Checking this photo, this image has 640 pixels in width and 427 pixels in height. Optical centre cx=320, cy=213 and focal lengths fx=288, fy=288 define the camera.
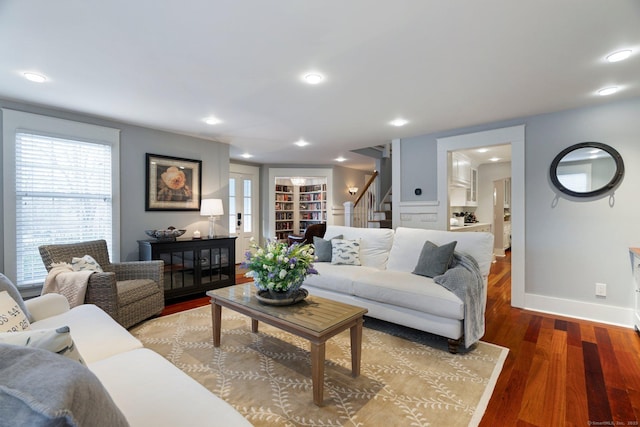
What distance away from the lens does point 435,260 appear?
2.85m

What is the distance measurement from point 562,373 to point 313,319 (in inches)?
75.0

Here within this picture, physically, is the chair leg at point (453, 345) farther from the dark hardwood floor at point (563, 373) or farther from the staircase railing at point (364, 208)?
the staircase railing at point (364, 208)

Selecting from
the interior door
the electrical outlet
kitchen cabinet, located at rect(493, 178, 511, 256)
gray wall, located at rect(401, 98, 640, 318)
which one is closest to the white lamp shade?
the interior door

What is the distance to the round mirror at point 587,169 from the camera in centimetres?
305

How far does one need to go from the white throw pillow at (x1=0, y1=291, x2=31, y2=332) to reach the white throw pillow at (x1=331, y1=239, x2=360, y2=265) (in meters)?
2.70

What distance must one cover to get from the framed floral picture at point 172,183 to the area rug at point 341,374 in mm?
1778

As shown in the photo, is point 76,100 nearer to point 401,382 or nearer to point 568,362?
point 401,382

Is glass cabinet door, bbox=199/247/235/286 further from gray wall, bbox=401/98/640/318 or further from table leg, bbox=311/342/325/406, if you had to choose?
gray wall, bbox=401/98/640/318

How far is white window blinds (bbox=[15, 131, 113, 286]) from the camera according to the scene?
3018mm

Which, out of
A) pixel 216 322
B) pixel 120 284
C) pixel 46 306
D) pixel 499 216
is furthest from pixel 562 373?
pixel 499 216

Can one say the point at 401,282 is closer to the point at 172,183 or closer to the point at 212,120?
the point at 212,120

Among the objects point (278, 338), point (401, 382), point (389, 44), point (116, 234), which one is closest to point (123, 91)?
point (116, 234)

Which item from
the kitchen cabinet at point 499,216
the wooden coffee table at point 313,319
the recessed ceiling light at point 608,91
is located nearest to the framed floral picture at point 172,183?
the wooden coffee table at point 313,319

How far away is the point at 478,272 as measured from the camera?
274 cm
